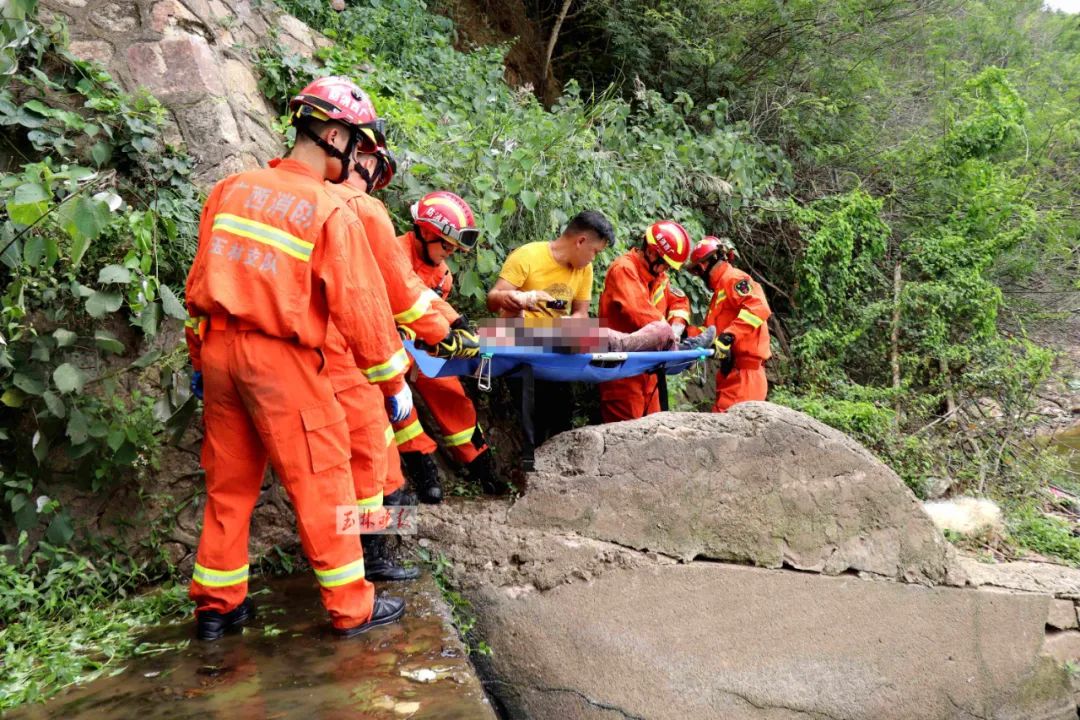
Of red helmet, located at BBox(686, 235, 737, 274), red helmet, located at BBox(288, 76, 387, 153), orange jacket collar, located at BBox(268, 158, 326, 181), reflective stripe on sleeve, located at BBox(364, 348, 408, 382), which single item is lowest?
reflective stripe on sleeve, located at BBox(364, 348, 408, 382)

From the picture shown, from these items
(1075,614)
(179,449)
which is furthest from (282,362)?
(1075,614)

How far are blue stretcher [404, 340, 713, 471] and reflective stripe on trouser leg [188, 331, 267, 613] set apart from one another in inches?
46.2

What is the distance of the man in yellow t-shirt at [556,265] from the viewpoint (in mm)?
4594

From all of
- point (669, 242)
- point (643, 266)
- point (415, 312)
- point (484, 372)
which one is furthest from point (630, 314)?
point (415, 312)

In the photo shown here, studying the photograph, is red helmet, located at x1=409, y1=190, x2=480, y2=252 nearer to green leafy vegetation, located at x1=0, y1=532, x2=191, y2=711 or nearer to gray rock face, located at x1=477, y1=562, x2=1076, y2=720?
gray rock face, located at x1=477, y1=562, x2=1076, y2=720

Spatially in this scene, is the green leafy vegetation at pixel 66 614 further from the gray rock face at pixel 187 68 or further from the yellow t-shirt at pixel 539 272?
the yellow t-shirt at pixel 539 272

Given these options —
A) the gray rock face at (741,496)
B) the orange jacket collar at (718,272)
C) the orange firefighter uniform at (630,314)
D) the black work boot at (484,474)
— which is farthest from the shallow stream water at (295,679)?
the orange jacket collar at (718,272)

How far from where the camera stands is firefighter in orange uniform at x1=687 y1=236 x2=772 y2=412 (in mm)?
5664

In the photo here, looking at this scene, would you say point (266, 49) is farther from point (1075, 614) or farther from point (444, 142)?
point (1075, 614)

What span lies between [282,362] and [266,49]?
10.6ft

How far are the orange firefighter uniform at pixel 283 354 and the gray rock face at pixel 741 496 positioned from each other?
4.22 ft

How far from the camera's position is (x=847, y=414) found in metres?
6.57

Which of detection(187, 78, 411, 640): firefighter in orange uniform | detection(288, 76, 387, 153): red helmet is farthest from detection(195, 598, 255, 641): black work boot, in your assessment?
detection(288, 76, 387, 153): red helmet

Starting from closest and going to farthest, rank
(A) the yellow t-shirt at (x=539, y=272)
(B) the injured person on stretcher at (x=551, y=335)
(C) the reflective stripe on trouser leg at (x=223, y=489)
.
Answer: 1. (C) the reflective stripe on trouser leg at (x=223, y=489)
2. (B) the injured person on stretcher at (x=551, y=335)
3. (A) the yellow t-shirt at (x=539, y=272)
